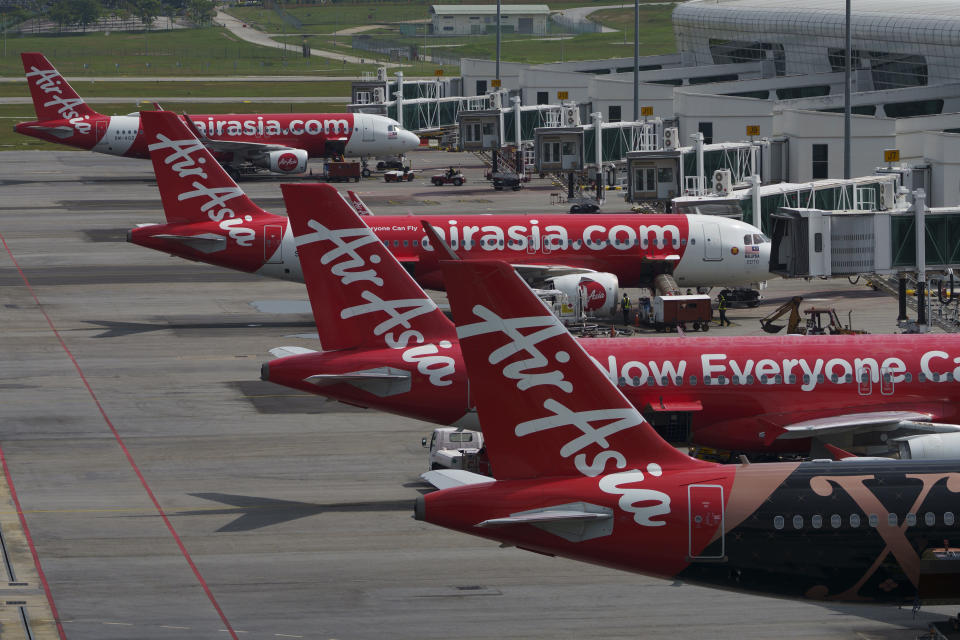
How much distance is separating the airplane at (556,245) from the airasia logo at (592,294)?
41 cm

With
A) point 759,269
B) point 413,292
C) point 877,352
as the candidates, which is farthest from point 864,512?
point 759,269

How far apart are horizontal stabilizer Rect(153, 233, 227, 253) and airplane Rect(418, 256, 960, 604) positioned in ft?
133

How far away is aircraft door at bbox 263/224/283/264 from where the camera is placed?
66.2 meters

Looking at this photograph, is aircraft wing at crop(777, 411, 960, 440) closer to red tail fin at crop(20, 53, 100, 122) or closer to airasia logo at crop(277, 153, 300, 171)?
airasia logo at crop(277, 153, 300, 171)

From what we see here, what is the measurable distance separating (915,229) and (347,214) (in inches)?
1104

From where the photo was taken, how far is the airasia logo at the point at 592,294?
2598 inches

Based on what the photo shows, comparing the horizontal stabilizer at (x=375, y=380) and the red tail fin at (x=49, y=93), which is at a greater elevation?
the red tail fin at (x=49, y=93)

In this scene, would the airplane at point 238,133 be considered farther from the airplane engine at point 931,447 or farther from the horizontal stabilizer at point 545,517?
the horizontal stabilizer at point 545,517

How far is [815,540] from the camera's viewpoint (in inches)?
1054

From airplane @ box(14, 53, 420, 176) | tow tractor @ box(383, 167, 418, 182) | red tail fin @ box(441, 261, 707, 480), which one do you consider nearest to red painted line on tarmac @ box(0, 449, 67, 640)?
red tail fin @ box(441, 261, 707, 480)

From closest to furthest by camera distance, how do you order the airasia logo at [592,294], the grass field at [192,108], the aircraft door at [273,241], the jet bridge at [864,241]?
the jet bridge at [864,241] < the airasia logo at [592,294] < the aircraft door at [273,241] < the grass field at [192,108]

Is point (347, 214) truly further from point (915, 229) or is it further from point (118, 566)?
point (915, 229)

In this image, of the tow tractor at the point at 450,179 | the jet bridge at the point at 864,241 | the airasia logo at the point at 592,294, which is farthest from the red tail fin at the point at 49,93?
the jet bridge at the point at 864,241

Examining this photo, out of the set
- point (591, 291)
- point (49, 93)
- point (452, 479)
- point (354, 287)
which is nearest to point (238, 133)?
point (49, 93)
